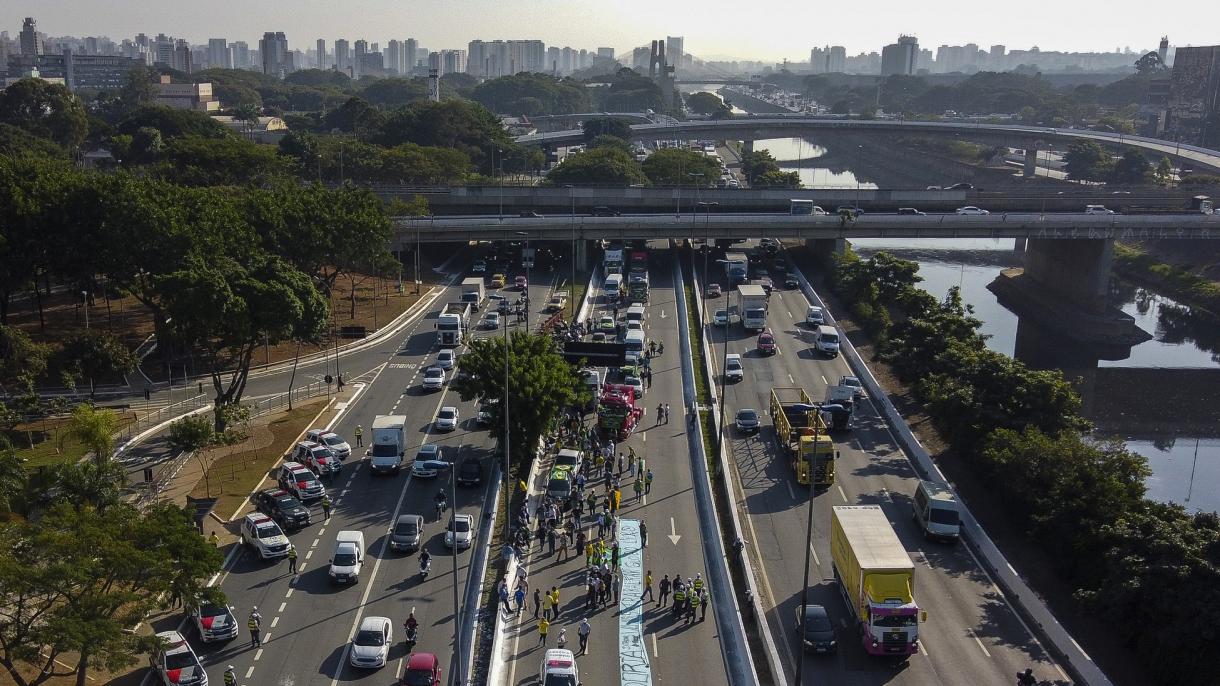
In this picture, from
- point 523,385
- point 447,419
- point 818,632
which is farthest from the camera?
point 447,419

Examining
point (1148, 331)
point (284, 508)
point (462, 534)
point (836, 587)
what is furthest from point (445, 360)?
point (1148, 331)

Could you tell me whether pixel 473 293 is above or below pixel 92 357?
below

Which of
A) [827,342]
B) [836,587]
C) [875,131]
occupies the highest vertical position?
[875,131]

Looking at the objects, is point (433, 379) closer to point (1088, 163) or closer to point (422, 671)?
point (422, 671)

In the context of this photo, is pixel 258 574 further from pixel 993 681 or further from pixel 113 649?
pixel 993 681

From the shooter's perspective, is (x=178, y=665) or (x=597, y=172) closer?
(x=178, y=665)

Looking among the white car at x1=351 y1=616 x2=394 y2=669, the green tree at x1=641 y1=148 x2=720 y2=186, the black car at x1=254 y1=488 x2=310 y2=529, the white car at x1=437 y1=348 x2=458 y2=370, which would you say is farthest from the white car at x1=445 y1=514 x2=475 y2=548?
the green tree at x1=641 y1=148 x2=720 y2=186

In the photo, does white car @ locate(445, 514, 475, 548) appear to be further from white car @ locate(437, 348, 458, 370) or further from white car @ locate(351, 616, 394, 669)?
white car @ locate(437, 348, 458, 370)
